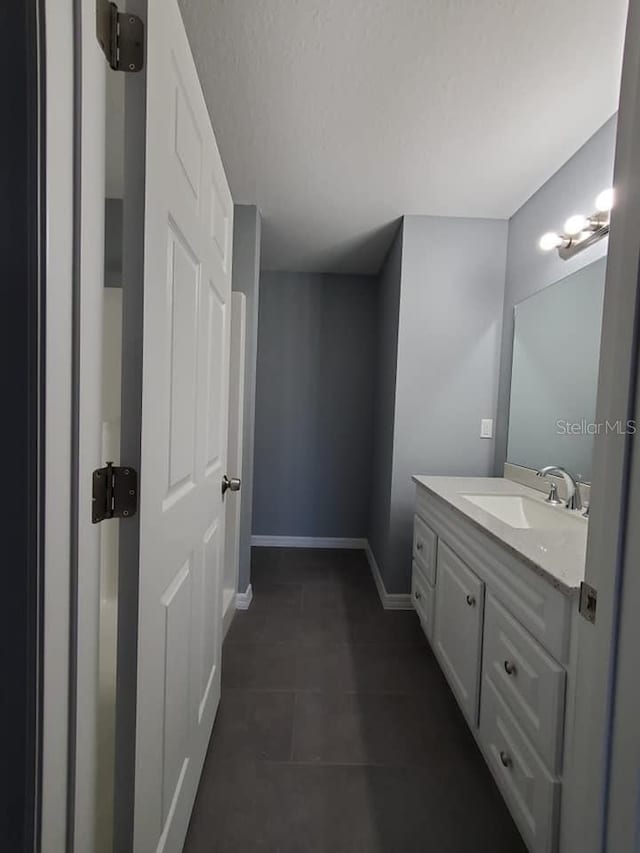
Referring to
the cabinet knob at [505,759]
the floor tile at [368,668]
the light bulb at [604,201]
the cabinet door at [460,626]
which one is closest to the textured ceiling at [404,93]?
the light bulb at [604,201]

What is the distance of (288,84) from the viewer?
146 cm

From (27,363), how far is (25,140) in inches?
10.7

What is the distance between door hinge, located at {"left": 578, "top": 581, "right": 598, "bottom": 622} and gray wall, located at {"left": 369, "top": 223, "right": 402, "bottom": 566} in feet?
6.17

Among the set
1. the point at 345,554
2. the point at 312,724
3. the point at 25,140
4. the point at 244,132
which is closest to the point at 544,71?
the point at 244,132

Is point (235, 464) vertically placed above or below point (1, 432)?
below

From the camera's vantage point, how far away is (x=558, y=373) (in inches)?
73.5

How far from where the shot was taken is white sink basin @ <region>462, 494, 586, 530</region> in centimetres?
167

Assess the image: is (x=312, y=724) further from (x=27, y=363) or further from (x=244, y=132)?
(x=244, y=132)

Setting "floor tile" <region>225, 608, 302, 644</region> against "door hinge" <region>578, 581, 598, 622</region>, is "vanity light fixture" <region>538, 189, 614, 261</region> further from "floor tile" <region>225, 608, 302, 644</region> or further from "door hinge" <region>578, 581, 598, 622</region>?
"floor tile" <region>225, 608, 302, 644</region>

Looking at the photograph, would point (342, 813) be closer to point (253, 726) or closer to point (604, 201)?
point (253, 726)

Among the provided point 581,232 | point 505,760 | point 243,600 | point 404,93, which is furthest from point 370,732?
point 404,93

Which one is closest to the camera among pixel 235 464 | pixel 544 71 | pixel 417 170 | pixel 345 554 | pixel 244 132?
pixel 544 71

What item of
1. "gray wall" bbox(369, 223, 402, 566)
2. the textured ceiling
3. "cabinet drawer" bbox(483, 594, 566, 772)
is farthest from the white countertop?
the textured ceiling

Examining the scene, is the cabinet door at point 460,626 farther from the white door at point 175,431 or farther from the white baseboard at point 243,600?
the white baseboard at point 243,600
